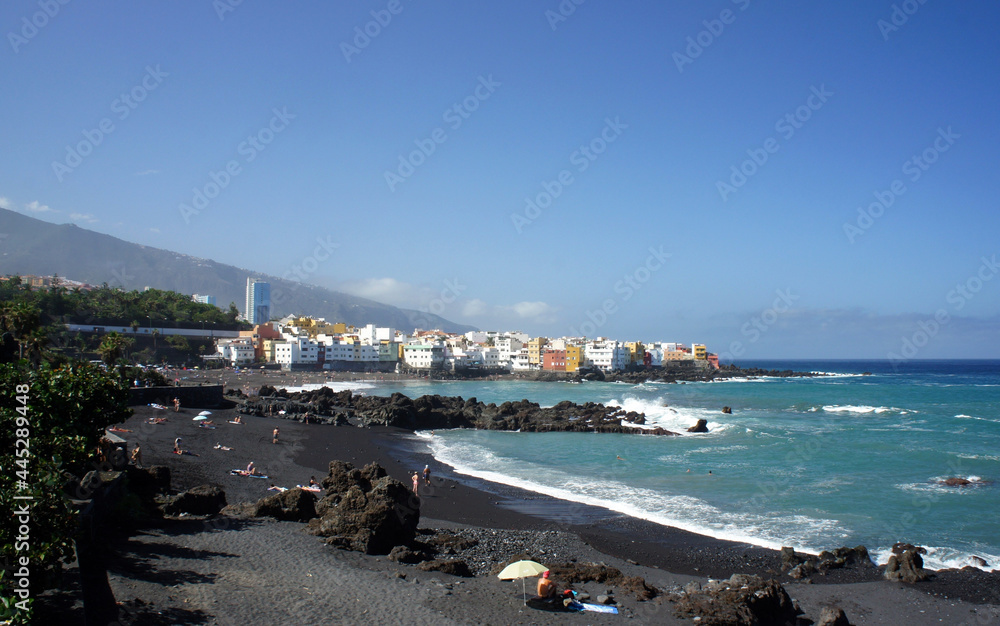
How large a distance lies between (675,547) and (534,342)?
292 ft

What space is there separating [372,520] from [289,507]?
8.17 feet

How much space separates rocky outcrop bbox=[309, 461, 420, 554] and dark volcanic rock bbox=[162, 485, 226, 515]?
217cm

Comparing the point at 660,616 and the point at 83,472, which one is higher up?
the point at 83,472

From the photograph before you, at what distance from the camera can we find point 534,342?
333 feet

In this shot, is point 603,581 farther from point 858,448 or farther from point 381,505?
point 858,448

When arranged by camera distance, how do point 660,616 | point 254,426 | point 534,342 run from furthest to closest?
1. point 534,342
2. point 254,426
3. point 660,616

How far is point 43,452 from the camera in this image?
752 centimetres

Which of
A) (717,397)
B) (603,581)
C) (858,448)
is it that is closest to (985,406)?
(717,397)

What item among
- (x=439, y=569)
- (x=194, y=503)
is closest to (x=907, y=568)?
(x=439, y=569)

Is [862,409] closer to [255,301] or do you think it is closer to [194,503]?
[194,503]

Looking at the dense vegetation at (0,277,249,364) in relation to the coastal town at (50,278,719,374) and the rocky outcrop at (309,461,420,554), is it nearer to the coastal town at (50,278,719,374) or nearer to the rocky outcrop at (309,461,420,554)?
the coastal town at (50,278,719,374)

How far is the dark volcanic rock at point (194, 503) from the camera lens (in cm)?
1168

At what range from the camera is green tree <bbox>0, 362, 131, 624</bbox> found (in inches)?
205

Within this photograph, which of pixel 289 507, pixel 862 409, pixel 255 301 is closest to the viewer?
pixel 289 507
